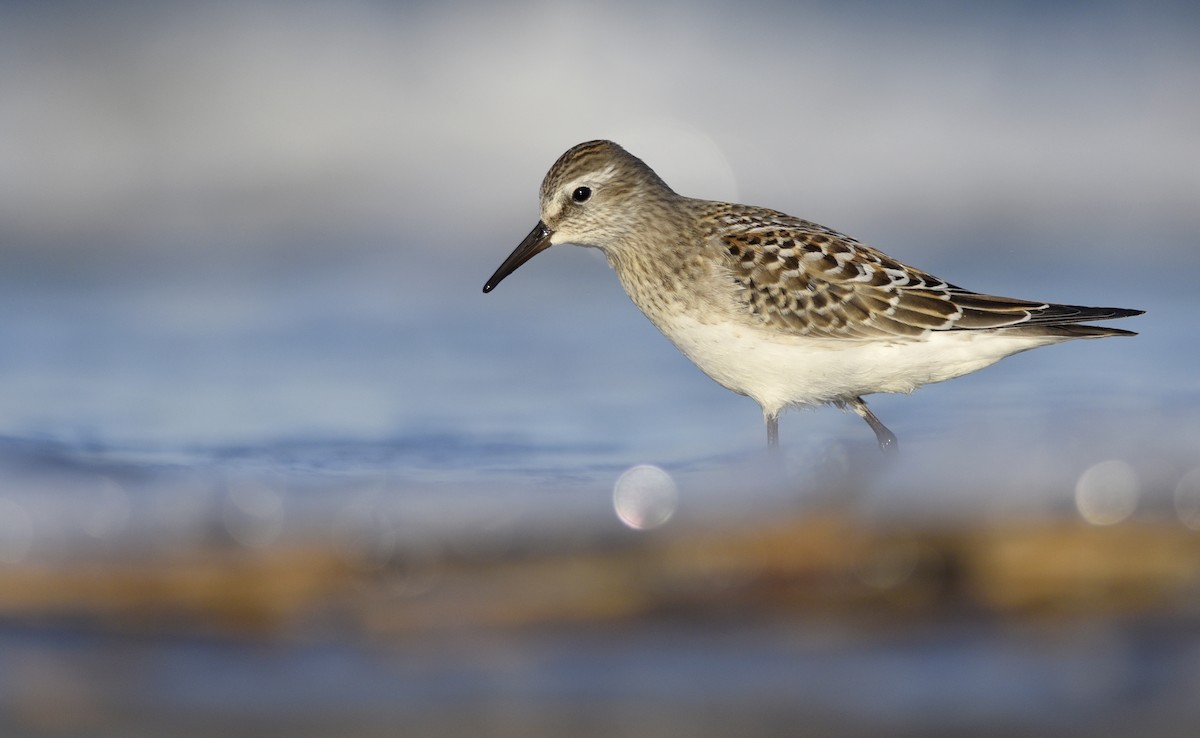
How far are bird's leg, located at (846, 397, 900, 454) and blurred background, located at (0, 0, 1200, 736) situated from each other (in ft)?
0.72

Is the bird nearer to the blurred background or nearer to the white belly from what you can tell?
the white belly

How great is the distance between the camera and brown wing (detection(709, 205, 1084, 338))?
5715 mm

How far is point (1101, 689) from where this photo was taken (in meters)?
3.70

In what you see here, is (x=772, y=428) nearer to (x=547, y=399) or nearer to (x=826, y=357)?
(x=826, y=357)

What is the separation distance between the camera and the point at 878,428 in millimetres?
6008

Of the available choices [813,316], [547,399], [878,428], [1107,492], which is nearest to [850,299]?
[813,316]

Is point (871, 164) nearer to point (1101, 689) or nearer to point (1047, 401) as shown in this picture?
point (1047, 401)

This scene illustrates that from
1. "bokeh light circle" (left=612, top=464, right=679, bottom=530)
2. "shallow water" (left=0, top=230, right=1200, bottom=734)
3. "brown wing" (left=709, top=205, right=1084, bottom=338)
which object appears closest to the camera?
"shallow water" (left=0, top=230, right=1200, bottom=734)

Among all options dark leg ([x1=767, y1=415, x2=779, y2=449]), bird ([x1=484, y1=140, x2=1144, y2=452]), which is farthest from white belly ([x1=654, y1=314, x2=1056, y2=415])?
dark leg ([x1=767, y1=415, x2=779, y2=449])

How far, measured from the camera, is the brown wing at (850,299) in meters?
5.71

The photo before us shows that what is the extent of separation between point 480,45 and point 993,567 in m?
9.59

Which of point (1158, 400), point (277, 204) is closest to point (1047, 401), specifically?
point (1158, 400)

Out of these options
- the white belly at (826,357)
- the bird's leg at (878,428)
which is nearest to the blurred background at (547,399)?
the bird's leg at (878,428)

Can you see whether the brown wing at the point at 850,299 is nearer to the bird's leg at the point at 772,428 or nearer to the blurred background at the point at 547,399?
the bird's leg at the point at 772,428
